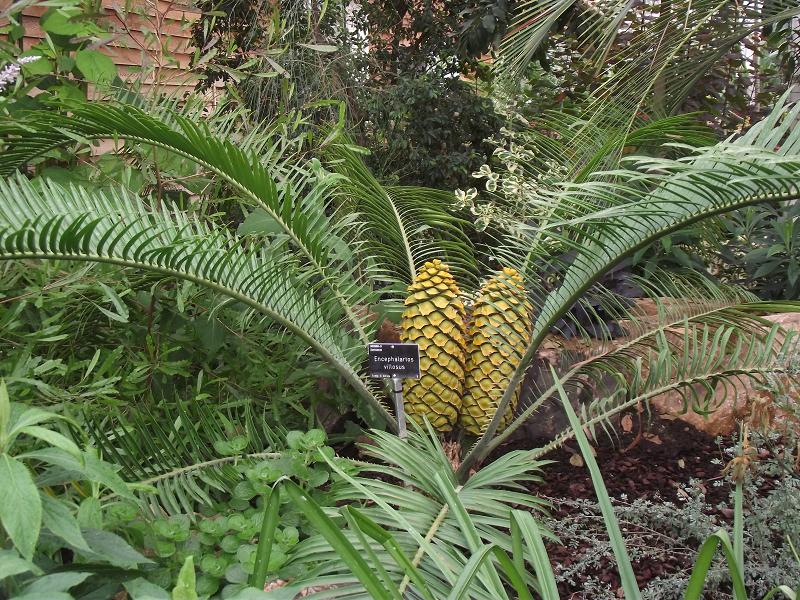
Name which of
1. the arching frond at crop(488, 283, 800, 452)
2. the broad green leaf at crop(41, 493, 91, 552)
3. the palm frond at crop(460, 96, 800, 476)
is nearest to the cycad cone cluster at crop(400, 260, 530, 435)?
the arching frond at crop(488, 283, 800, 452)

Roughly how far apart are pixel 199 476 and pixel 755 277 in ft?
9.35

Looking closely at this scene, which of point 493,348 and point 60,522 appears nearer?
point 60,522

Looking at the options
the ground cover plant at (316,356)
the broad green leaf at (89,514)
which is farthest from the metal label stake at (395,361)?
the broad green leaf at (89,514)

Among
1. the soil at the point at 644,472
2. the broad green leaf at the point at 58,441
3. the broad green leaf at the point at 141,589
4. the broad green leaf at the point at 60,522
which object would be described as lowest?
the soil at the point at 644,472

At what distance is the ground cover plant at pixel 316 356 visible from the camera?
1478 mm

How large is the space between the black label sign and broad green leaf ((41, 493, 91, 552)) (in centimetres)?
133

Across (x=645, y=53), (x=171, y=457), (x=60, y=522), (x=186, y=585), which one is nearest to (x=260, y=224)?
(x=171, y=457)

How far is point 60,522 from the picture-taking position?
1138 millimetres

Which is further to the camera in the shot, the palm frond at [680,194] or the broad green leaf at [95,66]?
the broad green leaf at [95,66]

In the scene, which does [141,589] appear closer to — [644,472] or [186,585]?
[186,585]

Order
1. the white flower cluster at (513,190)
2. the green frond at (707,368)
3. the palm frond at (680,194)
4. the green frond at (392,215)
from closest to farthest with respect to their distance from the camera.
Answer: the palm frond at (680,194)
the green frond at (707,368)
the green frond at (392,215)
the white flower cluster at (513,190)

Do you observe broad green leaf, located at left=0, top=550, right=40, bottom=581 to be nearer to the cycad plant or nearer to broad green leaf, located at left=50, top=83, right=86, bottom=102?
the cycad plant

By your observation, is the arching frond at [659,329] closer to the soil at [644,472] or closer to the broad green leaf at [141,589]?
the soil at [644,472]

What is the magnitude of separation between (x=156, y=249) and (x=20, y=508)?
1.05 metres
